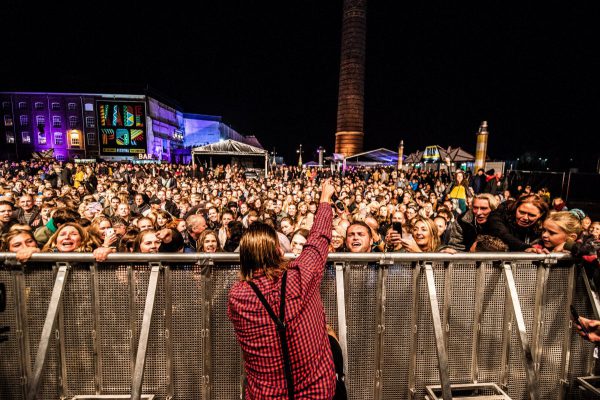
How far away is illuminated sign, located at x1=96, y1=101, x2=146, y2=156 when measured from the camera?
52.1 metres

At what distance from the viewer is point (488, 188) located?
11375 mm

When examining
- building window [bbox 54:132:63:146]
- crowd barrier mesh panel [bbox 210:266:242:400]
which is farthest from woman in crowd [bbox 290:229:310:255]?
building window [bbox 54:132:63:146]

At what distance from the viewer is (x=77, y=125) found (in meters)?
53.2

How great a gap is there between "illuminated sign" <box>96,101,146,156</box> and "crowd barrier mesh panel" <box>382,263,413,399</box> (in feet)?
188

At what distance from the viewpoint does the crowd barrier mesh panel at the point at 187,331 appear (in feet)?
8.64

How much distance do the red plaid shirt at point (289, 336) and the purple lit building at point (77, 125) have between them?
171 ft

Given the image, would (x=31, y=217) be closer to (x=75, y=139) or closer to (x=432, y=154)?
(x=432, y=154)

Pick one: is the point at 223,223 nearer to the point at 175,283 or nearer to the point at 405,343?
the point at 175,283

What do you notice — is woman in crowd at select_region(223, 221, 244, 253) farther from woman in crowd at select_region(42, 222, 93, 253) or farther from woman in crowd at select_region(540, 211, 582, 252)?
woman in crowd at select_region(540, 211, 582, 252)

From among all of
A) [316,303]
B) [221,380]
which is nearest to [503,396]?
[316,303]

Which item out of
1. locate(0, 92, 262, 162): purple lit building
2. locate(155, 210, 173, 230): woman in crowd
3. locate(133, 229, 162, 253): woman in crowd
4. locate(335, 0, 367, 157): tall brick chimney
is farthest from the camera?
locate(335, 0, 367, 157): tall brick chimney

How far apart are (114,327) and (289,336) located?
5.82ft

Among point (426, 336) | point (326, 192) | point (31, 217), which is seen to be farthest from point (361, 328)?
point (31, 217)

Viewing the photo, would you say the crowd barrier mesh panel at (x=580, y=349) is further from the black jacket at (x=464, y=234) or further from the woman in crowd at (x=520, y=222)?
the black jacket at (x=464, y=234)
